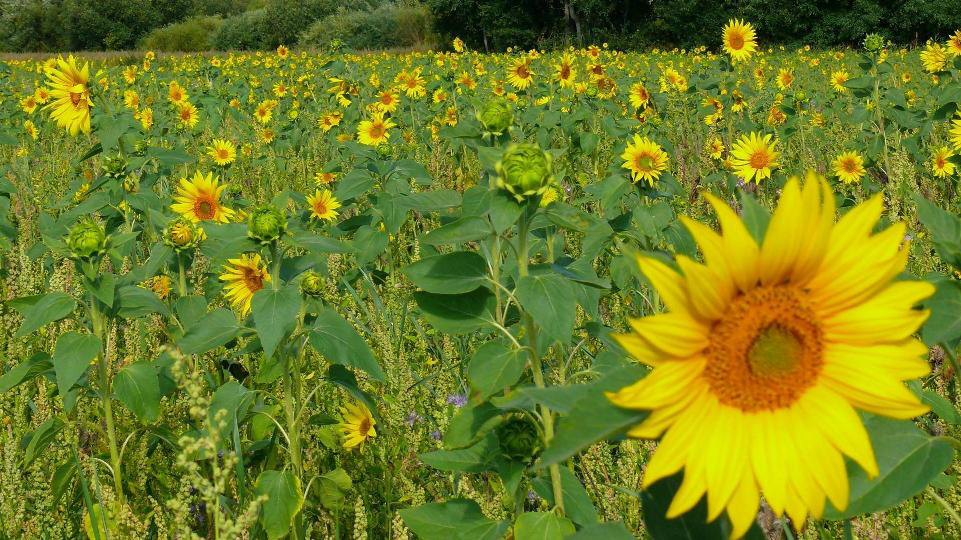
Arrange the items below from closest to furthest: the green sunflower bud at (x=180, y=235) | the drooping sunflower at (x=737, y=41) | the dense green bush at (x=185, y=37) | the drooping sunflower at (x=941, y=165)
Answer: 1. the green sunflower bud at (x=180, y=235)
2. the drooping sunflower at (x=941, y=165)
3. the drooping sunflower at (x=737, y=41)
4. the dense green bush at (x=185, y=37)

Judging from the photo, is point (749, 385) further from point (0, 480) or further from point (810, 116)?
point (810, 116)

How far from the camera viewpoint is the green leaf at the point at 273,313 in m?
1.52

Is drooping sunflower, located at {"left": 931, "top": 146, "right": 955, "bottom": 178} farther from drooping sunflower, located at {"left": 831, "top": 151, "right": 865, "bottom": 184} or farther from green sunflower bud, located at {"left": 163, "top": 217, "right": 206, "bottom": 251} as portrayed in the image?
green sunflower bud, located at {"left": 163, "top": 217, "right": 206, "bottom": 251}

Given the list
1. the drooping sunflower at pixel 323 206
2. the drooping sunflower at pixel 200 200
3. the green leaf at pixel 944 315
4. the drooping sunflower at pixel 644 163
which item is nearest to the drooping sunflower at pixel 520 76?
the drooping sunflower at pixel 323 206

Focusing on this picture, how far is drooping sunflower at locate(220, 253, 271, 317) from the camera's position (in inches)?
99.3

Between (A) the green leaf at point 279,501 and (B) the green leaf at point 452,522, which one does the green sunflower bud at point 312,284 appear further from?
(B) the green leaf at point 452,522

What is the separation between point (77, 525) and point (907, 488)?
1826 millimetres

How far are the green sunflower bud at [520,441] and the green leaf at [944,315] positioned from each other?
616 millimetres

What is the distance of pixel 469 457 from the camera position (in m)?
1.41

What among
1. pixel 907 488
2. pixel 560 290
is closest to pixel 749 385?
pixel 907 488

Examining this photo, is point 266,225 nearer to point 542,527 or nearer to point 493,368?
point 493,368

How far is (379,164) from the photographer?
10.8ft

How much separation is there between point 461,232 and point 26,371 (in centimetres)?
111

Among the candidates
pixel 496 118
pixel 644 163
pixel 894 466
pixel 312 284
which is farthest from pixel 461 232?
pixel 644 163
